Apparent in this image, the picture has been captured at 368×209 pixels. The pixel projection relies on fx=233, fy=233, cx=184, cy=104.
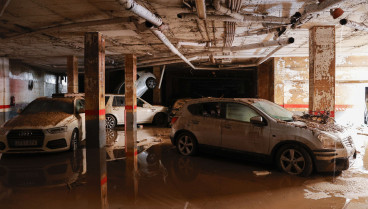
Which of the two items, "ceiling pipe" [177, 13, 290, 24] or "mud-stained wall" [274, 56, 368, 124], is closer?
"ceiling pipe" [177, 13, 290, 24]

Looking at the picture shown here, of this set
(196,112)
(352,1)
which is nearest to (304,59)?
(352,1)

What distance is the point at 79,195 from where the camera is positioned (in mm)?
3582

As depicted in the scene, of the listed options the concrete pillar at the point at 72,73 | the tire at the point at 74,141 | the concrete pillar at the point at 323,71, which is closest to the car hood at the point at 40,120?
the tire at the point at 74,141

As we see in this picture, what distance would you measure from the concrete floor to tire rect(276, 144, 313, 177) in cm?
16

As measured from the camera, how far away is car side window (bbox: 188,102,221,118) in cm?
546

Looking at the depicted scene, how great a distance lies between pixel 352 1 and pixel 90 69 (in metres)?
6.92

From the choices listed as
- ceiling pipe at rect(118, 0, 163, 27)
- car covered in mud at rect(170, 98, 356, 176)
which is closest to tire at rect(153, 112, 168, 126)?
car covered in mud at rect(170, 98, 356, 176)

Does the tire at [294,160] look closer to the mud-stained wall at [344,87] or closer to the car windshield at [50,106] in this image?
the car windshield at [50,106]

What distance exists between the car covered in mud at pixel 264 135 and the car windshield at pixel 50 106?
3.35 meters

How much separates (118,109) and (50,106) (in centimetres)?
425

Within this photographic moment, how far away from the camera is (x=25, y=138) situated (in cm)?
557

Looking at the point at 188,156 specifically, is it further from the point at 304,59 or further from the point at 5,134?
the point at 304,59

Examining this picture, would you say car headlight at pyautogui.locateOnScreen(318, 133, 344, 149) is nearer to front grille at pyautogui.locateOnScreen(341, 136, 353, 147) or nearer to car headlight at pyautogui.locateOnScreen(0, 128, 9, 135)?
front grille at pyautogui.locateOnScreen(341, 136, 353, 147)

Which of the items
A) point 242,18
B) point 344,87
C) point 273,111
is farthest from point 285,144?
point 344,87
